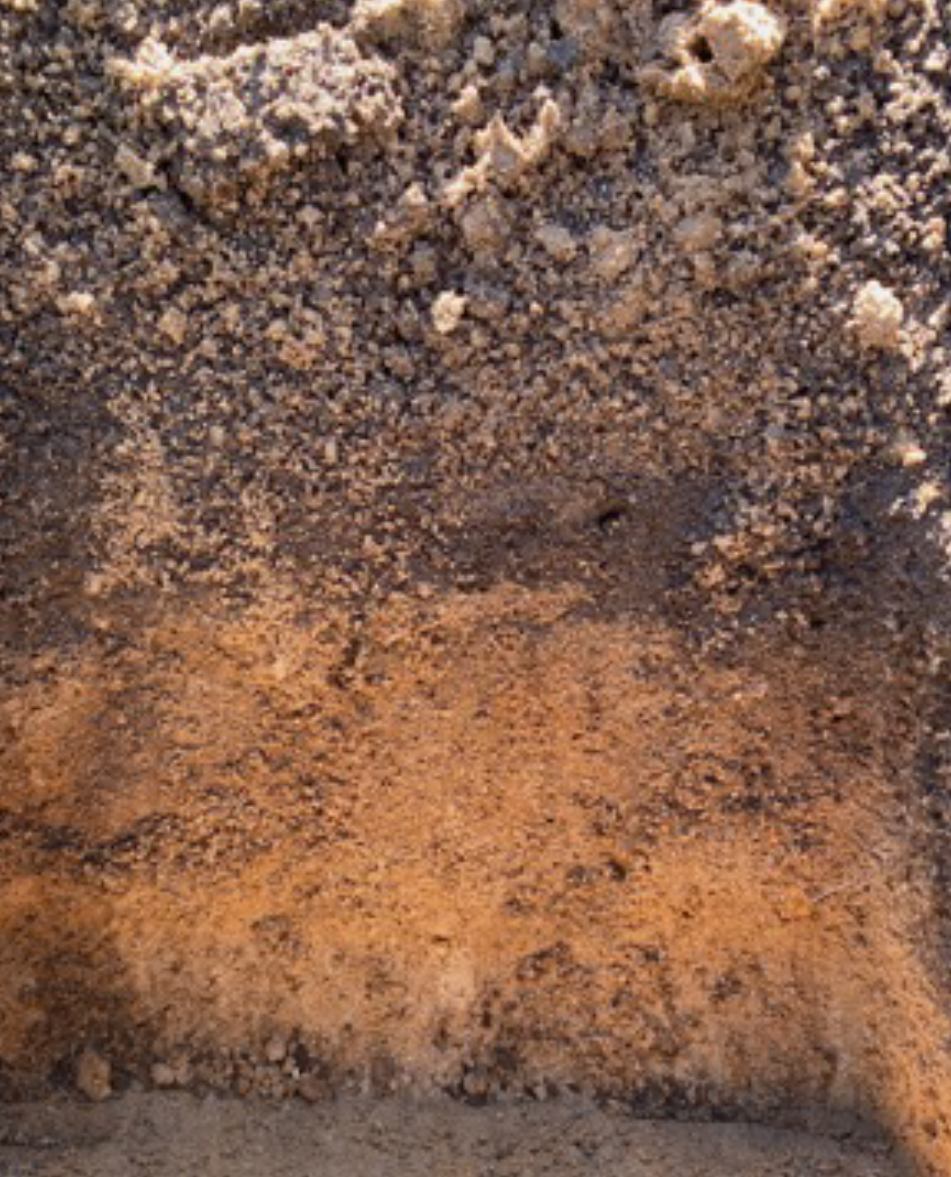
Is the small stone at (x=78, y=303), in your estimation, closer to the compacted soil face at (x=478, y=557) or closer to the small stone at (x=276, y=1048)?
the compacted soil face at (x=478, y=557)

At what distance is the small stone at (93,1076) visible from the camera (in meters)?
1.91

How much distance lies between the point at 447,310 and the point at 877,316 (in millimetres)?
455

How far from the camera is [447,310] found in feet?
5.62

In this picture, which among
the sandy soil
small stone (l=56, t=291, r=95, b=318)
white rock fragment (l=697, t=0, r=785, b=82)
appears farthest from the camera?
the sandy soil

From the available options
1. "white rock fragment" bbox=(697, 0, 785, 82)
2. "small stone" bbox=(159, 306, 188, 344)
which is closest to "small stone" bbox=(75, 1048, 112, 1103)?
"small stone" bbox=(159, 306, 188, 344)

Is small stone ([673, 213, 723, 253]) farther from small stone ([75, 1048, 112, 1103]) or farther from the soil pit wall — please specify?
small stone ([75, 1048, 112, 1103])

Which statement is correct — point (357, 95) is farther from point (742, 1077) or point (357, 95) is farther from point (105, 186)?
point (742, 1077)

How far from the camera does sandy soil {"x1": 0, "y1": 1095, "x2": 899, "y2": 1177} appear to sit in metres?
1.86

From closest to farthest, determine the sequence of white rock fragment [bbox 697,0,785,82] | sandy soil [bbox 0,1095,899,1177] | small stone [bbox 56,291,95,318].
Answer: white rock fragment [bbox 697,0,785,82], small stone [bbox 56,291,95,318], sandy soil [bbox 0,1095,899,1177]

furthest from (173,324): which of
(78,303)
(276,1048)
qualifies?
(276,1048)

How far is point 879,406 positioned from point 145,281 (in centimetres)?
81

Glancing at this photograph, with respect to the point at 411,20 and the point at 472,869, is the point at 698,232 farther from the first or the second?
the point at 472,869

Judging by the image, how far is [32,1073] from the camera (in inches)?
75.5

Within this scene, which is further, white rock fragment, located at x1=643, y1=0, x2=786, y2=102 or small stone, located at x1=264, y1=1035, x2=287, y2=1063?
small stone, located at x1=264, y1=1035, x2=287, y2=1063
